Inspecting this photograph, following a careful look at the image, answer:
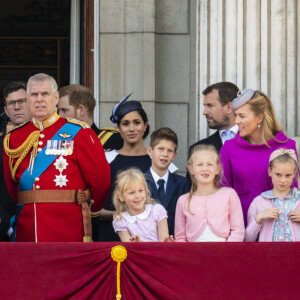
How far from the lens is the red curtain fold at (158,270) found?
6023 millimetres

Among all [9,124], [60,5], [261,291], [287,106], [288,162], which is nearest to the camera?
[261,291]

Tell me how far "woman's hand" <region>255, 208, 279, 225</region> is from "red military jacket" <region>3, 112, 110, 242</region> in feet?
3.36

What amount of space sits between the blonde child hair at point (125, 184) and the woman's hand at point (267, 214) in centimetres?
76

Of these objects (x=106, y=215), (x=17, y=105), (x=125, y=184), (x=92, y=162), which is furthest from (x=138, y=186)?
(x=17, y=105)

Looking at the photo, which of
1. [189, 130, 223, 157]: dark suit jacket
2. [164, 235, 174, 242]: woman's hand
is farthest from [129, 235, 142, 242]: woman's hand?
[189, 130, 223, 157]: dark suit jacket

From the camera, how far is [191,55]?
29.9 ft

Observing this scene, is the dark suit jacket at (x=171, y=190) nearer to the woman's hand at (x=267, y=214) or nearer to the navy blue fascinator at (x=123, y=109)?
the navy blue fascinator at (x=123, y=109)

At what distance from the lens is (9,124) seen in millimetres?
8047

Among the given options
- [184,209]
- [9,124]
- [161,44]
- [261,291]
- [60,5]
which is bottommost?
[261,291]

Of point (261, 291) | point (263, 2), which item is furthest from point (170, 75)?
point (261, 291)

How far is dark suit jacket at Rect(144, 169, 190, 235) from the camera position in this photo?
7238 mm

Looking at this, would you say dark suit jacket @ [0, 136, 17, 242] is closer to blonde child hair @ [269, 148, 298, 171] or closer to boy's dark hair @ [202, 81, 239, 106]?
boy's dark hair @ [202, 81, 239, 106]

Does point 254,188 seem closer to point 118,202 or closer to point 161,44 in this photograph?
point 118,202

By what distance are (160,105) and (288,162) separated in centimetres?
256
